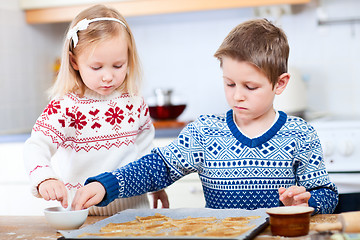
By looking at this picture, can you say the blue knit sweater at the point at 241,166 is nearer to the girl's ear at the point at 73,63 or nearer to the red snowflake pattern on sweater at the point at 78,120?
the red snowflake pattern on sweater at the point at 78,120

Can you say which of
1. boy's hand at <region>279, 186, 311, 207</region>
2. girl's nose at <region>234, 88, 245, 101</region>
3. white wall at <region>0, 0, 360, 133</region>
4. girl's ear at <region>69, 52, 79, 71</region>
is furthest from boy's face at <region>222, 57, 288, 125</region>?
white wall at <region>0, 0, 360, 133</region>

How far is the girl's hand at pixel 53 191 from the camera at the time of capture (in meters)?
1.18

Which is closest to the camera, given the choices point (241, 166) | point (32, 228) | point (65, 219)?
point (65, 219)

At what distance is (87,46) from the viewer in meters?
1.42

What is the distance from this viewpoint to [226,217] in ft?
3.68

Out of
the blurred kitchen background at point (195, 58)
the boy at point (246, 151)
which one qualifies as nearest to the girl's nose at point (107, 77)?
the boy at point (246, 151)

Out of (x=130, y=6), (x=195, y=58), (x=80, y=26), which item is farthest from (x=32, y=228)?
(x=195, y=58)

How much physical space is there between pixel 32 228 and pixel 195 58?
1955mm

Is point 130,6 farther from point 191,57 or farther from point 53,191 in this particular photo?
point 53,191

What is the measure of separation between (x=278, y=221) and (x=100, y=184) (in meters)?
0.41

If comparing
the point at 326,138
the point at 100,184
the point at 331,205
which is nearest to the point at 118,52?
the point at 100,184

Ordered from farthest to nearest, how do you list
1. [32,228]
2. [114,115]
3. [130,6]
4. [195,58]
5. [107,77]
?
[195,58] → [130,6] → [114,115] → [107,77] → [32,228]

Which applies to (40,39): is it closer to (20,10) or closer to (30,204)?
(20,10)

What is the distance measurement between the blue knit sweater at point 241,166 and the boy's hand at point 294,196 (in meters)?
0.10
